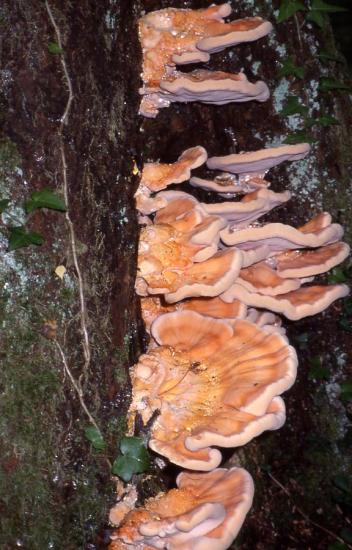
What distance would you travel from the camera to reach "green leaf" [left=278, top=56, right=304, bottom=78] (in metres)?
4.66

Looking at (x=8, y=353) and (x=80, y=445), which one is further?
(x=80, y=445)

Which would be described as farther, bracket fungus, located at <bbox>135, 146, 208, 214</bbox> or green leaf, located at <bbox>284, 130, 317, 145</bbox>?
green leaf, located at <bbox>284, 130, 317, 145</bbox>

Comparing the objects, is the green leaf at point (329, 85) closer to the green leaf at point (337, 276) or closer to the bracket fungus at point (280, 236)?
the bracket fungus at point (280, 236)

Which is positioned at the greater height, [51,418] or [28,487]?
[51,418]

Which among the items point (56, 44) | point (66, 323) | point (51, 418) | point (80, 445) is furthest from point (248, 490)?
point (56, 44)

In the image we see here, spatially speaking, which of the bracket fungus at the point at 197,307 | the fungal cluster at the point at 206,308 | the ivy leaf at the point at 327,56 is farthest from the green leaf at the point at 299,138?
the bracket fungus at the point at 197,307

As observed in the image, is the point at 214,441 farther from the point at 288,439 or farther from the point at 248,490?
the point at 288,439

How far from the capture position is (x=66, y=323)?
3.21 meters

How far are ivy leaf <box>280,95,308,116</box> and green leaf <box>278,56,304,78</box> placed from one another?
197mm

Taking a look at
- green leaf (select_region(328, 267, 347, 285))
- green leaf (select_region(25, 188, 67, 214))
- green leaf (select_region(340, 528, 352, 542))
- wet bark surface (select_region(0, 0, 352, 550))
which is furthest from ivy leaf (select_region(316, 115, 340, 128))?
green leaf (select_region(340, 528, 352, 542))

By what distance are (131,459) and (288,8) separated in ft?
13.0

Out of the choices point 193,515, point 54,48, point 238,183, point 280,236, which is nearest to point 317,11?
point 238,183

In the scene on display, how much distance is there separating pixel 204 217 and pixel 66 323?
1203 mm

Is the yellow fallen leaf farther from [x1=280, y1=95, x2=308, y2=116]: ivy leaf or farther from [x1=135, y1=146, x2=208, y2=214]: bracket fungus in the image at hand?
[x1=280, y1=95, x2=308, y2=116]: ivy leaf
